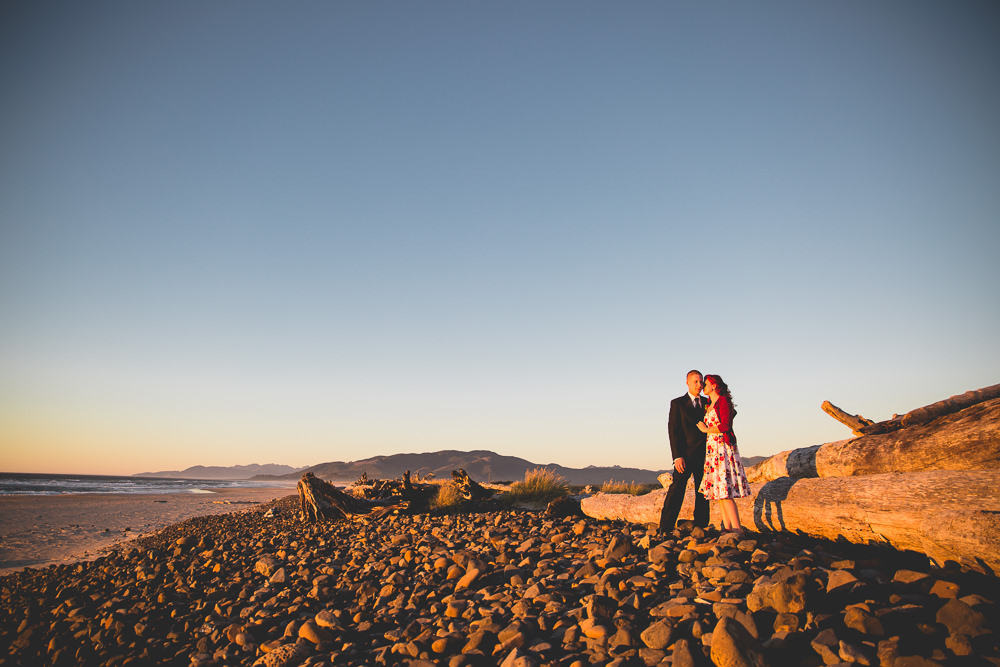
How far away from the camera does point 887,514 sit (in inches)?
197

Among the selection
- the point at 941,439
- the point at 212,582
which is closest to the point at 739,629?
the point at 941,439

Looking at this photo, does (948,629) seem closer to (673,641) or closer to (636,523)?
(673,641)

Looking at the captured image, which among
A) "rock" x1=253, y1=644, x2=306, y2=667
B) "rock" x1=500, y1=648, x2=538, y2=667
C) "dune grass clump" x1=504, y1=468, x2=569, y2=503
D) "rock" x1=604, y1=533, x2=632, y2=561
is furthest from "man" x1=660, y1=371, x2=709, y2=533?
"dune grass clump" x1=504, y1=468, x2=569, y2=503

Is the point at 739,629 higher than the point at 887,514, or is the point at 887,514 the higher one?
the point at 887,514

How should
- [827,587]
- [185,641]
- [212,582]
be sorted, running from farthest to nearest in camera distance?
[212,582], [185,641], [827,587]

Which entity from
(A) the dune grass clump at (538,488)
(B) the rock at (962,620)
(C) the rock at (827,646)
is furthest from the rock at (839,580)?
(A) the dune grass clump at (538,488)

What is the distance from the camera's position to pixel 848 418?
830 cm

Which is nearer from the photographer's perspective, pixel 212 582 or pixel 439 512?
pixel 212 582

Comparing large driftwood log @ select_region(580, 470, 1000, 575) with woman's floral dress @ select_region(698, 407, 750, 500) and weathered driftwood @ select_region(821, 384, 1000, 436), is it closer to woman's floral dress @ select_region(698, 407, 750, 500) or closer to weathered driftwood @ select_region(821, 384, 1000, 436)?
woman's floral dress @ select_region(698, 407, 750, 500)

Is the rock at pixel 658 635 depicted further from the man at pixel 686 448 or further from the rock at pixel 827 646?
the man at pixel 686 448

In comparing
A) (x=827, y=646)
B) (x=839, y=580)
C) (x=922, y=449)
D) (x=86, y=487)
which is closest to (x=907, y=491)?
(x=922, y=449)

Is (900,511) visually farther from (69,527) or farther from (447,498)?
(69,527)

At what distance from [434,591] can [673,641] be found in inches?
114

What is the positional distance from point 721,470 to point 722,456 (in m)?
0.19
